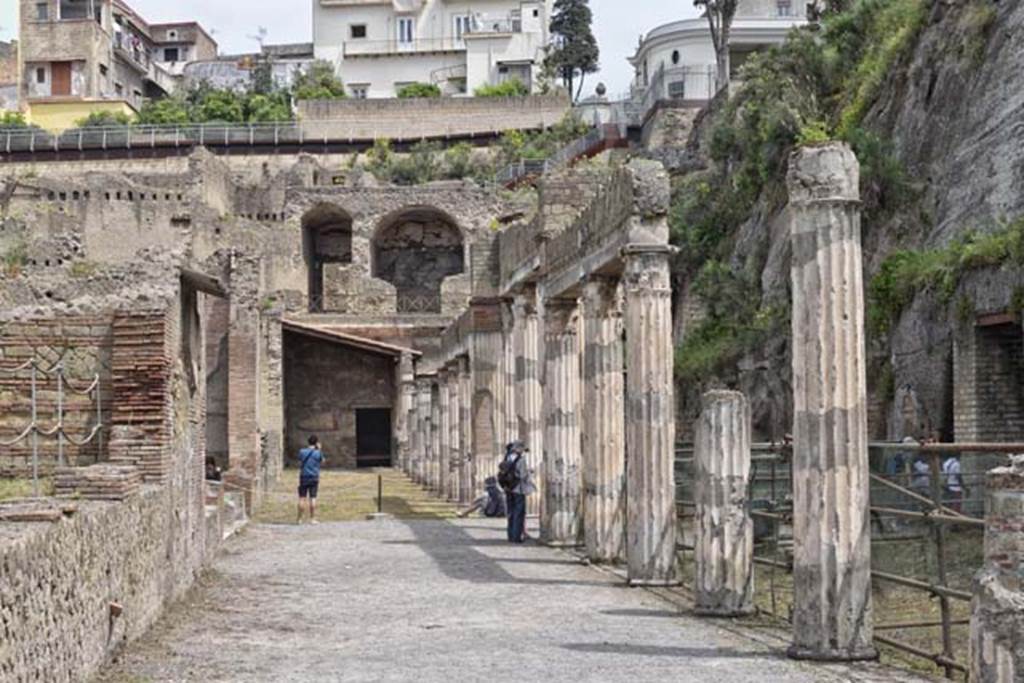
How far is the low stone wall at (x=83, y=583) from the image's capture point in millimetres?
6895

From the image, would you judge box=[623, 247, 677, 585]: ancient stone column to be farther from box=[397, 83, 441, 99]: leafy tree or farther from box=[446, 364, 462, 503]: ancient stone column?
box=[397, 83, 441, 99]: leafy tree

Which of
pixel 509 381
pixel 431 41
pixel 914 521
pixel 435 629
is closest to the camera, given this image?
pixel 914 521

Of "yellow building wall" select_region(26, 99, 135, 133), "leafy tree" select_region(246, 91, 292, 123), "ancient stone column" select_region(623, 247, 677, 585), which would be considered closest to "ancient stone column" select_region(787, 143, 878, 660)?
"ancient stone column" select_region(623, 247, 677, 585)

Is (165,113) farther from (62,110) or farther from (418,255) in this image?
(418,255)

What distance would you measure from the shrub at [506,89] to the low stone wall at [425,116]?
2.98 m

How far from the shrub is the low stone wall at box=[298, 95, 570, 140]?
2.98 metres

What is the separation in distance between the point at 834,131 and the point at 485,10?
54391mm

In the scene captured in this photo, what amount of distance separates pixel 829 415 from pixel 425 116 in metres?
56.5

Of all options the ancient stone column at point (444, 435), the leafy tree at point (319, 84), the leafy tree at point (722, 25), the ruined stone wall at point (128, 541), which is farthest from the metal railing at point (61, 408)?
the leafy tree at point (319, 84)

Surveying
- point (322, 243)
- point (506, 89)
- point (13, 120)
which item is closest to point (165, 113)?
point (13, 120)

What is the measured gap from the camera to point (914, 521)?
10.4m

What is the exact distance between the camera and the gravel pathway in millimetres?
9023

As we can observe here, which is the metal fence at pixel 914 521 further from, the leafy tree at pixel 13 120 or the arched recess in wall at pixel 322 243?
the leafy tree at pixel 13 120

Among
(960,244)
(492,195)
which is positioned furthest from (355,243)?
(960,244)
